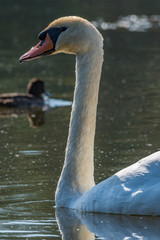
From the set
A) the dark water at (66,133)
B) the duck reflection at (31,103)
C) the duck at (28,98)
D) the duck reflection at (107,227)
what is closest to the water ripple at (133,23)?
the dark water at (66,133)

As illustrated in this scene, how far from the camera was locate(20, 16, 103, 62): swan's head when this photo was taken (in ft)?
26.3

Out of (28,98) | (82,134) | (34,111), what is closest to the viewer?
(82,134)

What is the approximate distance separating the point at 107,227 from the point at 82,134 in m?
1.26

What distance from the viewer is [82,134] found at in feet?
27.0

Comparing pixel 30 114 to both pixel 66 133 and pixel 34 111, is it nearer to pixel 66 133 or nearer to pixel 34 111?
pixel 34 111

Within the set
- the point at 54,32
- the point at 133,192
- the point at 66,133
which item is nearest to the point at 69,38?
the point at 54,32

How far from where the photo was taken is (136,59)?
970 inches

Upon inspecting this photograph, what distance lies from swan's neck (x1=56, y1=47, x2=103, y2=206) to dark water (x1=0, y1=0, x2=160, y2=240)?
0.32 metres

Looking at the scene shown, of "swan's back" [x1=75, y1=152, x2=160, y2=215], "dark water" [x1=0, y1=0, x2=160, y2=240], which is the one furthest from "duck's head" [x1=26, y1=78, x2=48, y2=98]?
"swan's back" [x1=75, y1=152, x2=160, y2=215]

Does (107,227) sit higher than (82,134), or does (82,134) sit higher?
(82,134)

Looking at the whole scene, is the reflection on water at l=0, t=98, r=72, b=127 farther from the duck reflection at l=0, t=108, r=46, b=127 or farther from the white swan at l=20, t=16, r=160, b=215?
the white swan at l=20, t=16, r=160, b=215

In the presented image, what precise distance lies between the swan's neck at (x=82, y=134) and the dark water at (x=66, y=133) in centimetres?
32

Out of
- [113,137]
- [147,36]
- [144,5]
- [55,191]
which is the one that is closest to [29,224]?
[55,191]

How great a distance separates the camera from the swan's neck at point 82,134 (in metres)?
8.15
